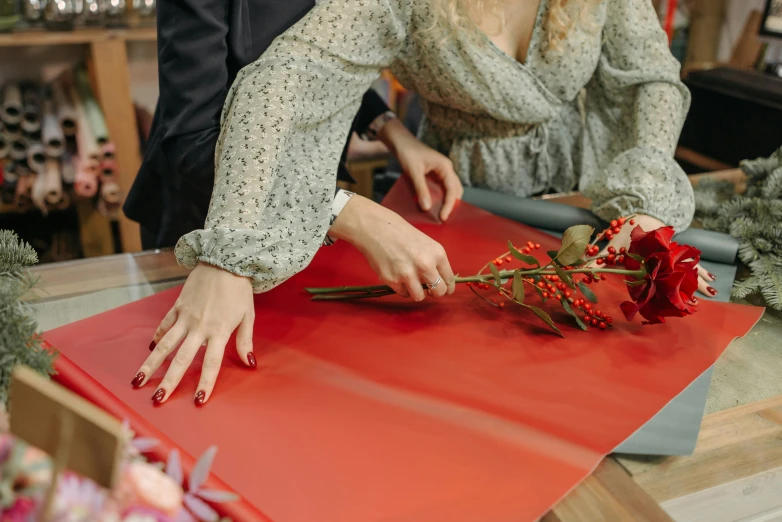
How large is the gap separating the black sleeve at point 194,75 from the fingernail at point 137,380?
33 cm

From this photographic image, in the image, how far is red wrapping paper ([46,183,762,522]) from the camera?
0.59 m

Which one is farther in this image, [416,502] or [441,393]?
[441,393]

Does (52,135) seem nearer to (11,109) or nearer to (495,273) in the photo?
(11,109)

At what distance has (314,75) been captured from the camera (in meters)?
0.92

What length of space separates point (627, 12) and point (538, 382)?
0.68 m

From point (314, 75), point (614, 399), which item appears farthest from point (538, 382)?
point (314, 75)

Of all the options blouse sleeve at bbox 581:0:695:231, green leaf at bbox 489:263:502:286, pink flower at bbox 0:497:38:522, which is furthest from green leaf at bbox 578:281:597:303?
pink flower at bbox 0:497:38:522

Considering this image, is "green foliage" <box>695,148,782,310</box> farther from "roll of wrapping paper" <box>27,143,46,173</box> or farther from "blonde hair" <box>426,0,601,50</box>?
"roll of wrapping paper" <box>27,143,46,173</box>

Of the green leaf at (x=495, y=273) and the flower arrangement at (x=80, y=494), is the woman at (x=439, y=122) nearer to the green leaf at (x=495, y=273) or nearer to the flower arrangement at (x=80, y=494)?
the green leaf at (x=495, y=273)

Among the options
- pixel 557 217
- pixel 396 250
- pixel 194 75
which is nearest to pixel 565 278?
pixel 396 250

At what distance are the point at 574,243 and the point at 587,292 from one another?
2.9 inches

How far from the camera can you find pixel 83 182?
2.10 meters

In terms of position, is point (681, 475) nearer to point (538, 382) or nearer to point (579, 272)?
point (538, 382)

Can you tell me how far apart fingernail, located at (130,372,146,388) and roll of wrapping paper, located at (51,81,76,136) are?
166 centimetres
